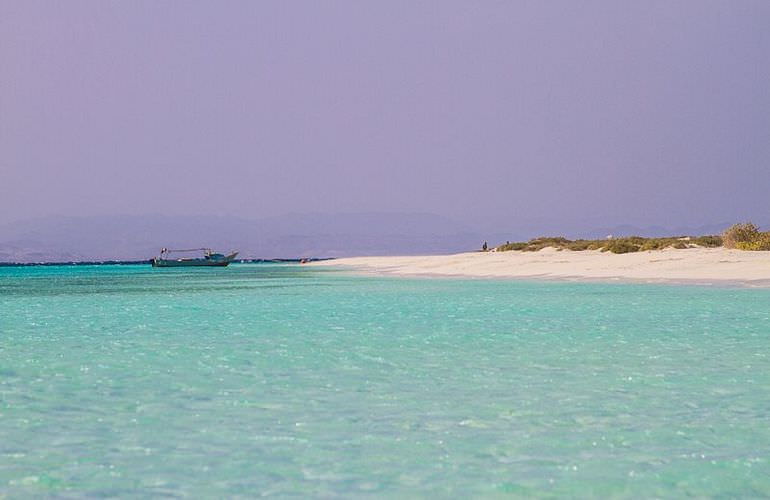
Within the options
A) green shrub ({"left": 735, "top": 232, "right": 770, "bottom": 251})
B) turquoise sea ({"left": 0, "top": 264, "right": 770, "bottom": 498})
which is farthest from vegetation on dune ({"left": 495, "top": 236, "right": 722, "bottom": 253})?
turquoise sea ({"left": 0, "top": 264, "right": 770, "bottom": 498})

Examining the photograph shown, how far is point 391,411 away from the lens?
9289 millimetres

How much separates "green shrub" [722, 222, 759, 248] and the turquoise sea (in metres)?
45.2

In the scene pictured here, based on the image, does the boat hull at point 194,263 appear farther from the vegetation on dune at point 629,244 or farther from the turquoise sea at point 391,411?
the turquoise sea at point 391,411

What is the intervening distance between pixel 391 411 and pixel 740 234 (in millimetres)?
58450

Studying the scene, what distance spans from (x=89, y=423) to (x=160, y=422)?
0.76m

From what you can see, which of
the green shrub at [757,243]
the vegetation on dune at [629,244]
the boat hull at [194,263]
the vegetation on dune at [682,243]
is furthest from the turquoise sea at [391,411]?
the boat hull at [194,263]

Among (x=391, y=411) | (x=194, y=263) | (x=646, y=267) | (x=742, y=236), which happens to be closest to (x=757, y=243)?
(x=742, y=236)

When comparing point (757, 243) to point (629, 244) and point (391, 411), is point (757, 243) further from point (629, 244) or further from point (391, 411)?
point (391, 411)

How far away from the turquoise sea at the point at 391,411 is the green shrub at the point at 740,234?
45187 millimetres

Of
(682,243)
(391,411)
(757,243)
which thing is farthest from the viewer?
(682,243)

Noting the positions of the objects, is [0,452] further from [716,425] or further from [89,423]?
[716,425]

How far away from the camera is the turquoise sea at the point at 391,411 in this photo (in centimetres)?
667

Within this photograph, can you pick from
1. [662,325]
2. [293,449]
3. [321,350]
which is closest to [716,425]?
[293,449]

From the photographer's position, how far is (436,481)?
6.60 metres
